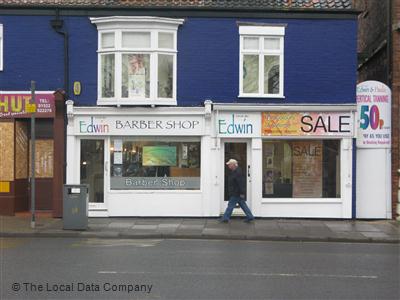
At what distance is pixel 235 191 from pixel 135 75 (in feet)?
14.4

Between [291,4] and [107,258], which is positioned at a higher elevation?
[291,4]

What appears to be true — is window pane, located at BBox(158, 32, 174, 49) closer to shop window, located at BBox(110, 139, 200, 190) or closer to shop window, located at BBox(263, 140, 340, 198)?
shop window, located at BBox(110, 139, 200, 190)

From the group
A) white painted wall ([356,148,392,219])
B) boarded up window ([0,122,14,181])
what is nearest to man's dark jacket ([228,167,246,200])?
white painted wall ([356,148,392,219])

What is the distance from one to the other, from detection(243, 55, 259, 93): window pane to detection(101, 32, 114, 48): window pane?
12.5ft

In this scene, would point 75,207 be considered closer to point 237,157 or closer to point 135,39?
point 237,157

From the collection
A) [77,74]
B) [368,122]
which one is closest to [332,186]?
[368,122]

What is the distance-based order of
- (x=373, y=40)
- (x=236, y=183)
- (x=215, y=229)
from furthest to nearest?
(x=373, y=40) → (x=236, y=183) → (x=215, y=229)

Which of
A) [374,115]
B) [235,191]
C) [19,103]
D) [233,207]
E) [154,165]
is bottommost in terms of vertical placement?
[233,207]

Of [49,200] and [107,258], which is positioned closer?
[107,258]

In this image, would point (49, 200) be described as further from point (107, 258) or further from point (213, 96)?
point (107, 258)

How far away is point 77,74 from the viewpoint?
668 inches

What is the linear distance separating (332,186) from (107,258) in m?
8.66

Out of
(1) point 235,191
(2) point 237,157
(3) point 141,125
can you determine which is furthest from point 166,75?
(1) point 235,191

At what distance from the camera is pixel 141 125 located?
16.9 metres
